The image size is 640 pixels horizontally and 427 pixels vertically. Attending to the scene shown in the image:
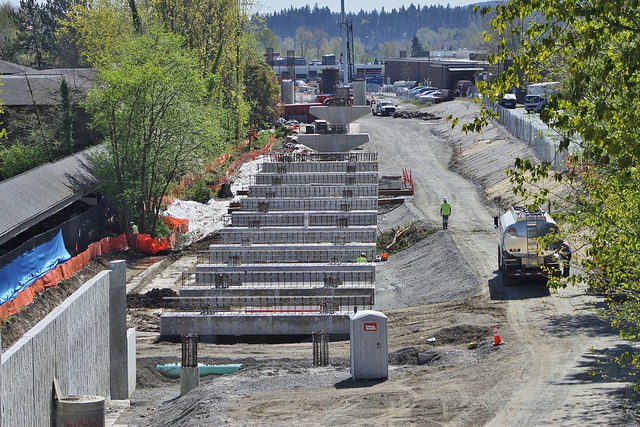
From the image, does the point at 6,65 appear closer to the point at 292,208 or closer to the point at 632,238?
the point at 292,208

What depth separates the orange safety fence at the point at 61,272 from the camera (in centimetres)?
2970

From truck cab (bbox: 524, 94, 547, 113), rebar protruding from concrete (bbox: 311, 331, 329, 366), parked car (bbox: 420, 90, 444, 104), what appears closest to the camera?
rebar protruding from concrete (bbox: 311, 331, 329, 366)

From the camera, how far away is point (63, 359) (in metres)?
20.5

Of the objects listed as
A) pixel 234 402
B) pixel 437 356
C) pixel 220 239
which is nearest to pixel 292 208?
pixel 220 239

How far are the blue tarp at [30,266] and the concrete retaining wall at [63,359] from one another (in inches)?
253

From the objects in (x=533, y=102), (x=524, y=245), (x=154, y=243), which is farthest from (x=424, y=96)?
(x=524, y=245)

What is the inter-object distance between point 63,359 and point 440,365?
848 centimetres

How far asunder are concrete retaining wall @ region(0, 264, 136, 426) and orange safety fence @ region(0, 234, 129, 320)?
17.8 feet

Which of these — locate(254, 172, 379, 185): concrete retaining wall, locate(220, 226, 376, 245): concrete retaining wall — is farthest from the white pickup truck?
locate(220, 226, 376, 245): concrete retaining wall

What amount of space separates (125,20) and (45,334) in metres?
63.2

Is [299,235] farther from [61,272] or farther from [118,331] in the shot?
[118,331]

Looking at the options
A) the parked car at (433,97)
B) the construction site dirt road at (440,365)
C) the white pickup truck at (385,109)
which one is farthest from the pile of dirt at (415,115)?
the construction site dirt road at (440,365)

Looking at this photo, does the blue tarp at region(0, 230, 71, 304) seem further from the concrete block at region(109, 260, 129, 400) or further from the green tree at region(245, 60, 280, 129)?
the green tree at region(245, 60, 280, 129)

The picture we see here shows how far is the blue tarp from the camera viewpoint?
30.6 meters
